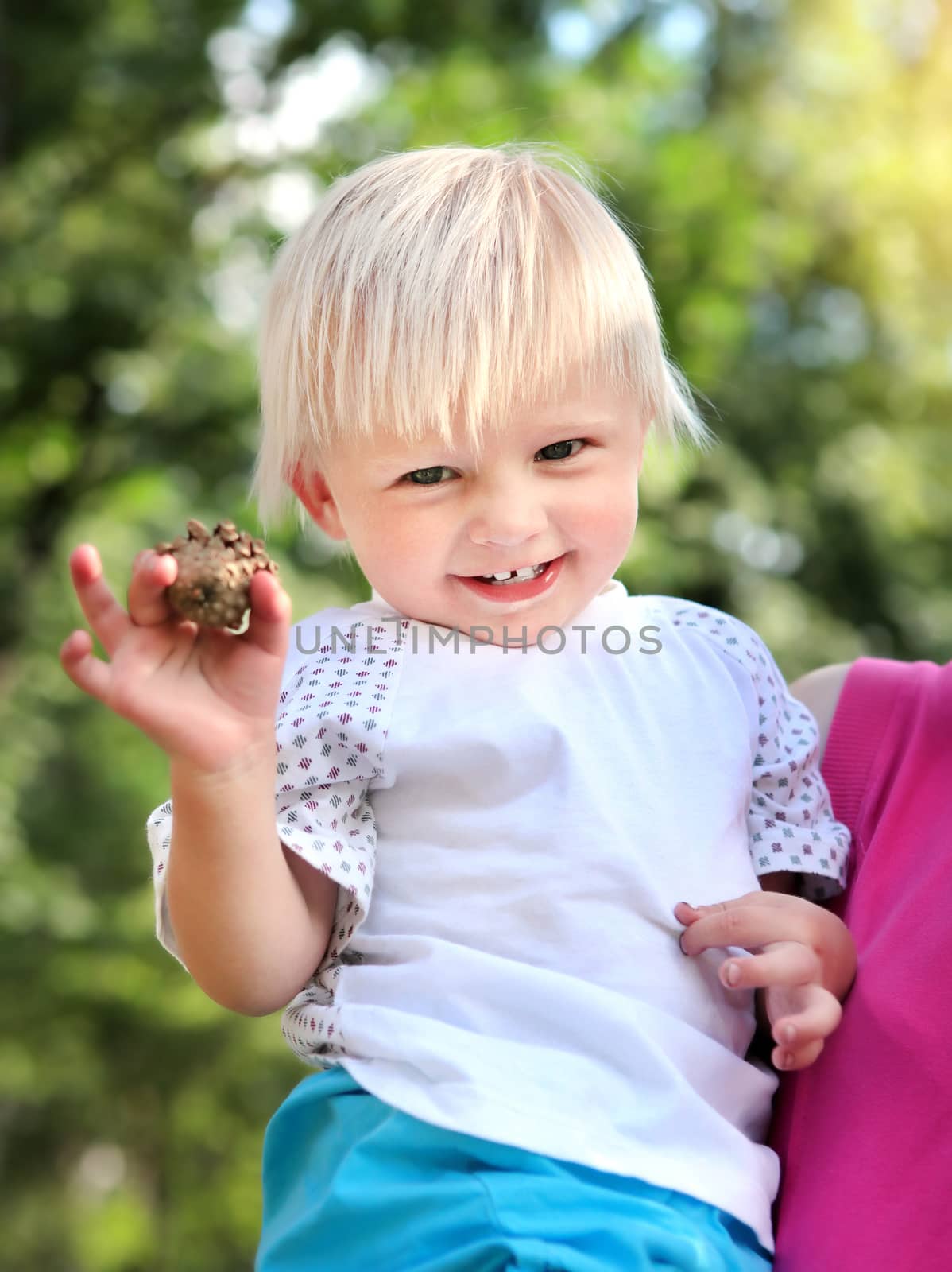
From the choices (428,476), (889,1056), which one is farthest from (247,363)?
(889,1056)

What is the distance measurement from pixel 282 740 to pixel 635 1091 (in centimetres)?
42

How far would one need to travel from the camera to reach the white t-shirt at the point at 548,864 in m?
1.11

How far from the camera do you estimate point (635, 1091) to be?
111 cm

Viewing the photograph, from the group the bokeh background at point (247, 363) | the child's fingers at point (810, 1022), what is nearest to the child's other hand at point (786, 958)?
the child's fingers at point (810, 1022)

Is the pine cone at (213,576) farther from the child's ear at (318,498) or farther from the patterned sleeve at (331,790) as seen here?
the child's ear at (318,498)

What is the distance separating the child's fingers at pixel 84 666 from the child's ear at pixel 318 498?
18.1 inches

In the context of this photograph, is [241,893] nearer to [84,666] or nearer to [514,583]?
[84,666]

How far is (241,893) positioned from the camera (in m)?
1.09

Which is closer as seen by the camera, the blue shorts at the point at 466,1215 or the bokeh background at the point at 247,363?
the blue shorts at the point at 466,1215

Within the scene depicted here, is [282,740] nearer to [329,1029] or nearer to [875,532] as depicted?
[329,1029]

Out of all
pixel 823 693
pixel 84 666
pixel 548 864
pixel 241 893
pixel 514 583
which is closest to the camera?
pixel 84 666

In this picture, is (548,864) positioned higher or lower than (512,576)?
lower

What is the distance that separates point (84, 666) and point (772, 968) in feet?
2.05

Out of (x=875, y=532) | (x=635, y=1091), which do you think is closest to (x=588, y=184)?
(x=635, y=1091)
